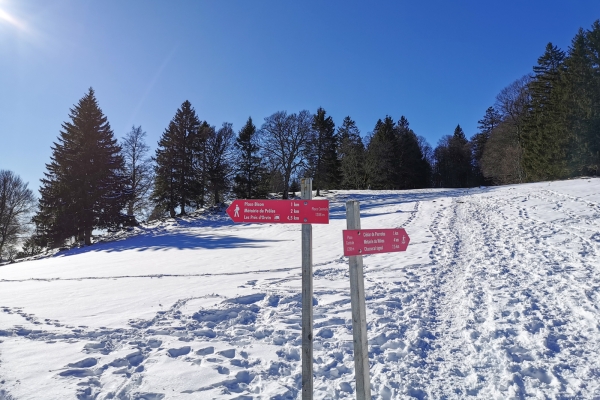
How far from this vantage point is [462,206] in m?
19.7

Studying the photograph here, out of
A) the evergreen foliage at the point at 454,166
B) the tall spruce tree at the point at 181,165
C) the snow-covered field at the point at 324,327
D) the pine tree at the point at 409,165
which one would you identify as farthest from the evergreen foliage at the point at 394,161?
the snow-covered field at the point at 324,327

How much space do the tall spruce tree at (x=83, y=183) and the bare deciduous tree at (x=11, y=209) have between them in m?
13.2

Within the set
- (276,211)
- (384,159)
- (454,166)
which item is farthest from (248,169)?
(454,166)

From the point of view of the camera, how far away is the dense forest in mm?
24344

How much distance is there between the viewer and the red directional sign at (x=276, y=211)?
2930 millimetres

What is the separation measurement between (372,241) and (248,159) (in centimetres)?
3315

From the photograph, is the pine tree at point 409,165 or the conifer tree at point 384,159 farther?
the pine tree at point 409,165

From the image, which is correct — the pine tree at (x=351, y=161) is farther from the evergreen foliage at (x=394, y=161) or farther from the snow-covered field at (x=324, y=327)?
the snow-covered field at (x=324, y=327)

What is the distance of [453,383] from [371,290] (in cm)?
351

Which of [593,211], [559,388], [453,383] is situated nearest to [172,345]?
[453,383]

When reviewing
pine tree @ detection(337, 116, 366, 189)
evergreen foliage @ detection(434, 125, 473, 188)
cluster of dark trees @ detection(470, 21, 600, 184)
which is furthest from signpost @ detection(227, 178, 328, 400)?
evergreen foliage @ detection(434, 125, 473, 188)

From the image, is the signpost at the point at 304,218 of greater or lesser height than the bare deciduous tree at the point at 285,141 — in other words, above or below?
below

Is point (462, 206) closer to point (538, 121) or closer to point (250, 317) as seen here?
point (250, 317)

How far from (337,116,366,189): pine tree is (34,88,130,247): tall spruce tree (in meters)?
28.3
